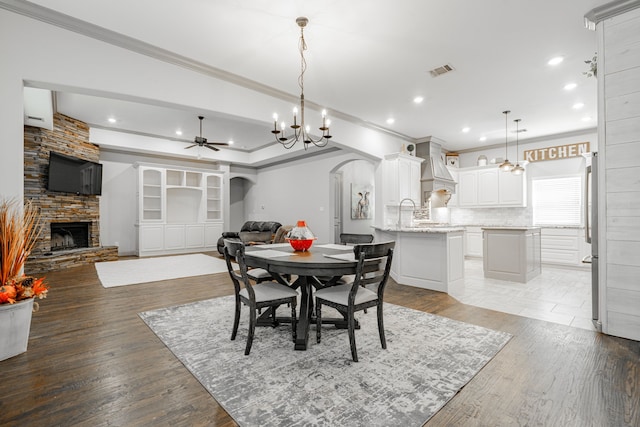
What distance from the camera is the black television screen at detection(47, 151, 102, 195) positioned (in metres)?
5.81

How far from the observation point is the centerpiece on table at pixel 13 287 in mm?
2234

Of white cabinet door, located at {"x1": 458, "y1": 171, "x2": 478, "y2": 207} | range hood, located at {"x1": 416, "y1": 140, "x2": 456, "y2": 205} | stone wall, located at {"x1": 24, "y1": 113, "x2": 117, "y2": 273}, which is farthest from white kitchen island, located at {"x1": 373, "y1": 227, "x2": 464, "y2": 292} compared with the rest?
stone wall, located at {"x1": 24, "y1": 113, "x2": 117, "y2": 273}

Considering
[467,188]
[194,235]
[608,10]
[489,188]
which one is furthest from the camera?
[194,235]

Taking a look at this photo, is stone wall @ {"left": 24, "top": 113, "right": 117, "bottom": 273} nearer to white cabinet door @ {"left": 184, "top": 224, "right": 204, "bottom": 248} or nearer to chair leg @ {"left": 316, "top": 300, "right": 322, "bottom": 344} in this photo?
white cabinet door @ {"left": 184, "top": 224, "right": 204, "bottom": 248}

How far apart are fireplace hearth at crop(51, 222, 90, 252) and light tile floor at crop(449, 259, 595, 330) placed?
7742mm

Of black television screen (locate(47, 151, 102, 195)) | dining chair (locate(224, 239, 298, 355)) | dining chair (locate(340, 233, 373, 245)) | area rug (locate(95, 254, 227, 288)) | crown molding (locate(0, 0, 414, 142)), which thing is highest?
crown molding (locate(0, 0, 414, 142))

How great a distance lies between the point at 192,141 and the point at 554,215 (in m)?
9.29

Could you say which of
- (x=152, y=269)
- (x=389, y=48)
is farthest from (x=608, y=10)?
(x=152, y=269)

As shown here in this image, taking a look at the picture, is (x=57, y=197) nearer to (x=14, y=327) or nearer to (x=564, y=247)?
(x=14, y=327)

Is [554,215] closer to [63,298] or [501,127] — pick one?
[501,127]

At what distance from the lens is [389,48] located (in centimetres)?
327

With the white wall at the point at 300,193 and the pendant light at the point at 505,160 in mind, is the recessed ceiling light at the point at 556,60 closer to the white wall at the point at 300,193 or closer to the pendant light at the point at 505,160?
the pendant light at the point at 505,160

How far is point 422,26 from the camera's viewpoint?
290cm

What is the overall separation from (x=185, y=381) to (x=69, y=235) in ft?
21.7
